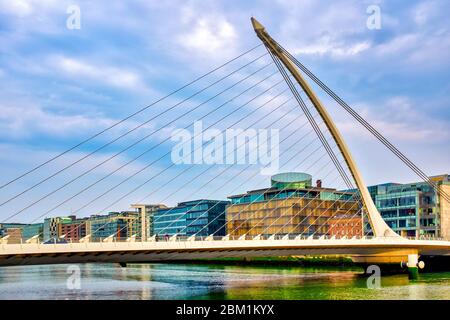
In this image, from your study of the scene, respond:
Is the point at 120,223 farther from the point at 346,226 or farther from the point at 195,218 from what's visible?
the point at 346,226

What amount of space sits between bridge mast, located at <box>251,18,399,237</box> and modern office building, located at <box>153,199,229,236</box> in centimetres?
7478

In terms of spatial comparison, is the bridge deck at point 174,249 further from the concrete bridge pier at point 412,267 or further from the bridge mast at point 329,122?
the bridge mast at point 329,122

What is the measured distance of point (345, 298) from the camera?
34.4 metres

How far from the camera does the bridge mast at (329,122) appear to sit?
44.8 m

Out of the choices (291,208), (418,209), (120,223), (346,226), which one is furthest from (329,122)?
(120,223)

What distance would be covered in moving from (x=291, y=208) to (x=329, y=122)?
5421cm

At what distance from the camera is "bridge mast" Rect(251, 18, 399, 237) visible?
4481 cm

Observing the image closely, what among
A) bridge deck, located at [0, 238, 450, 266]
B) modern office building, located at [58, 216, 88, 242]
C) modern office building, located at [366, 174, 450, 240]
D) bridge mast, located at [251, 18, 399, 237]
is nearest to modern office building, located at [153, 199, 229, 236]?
modern office building, located at [366, 174, 450, 240]

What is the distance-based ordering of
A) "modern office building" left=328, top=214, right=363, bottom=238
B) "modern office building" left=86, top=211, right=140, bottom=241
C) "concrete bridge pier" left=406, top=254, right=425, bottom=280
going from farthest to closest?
"modern office building" left=86, top=211, right=140, bottom=241
"modern office building" left=328, top=214, right=363, bottom=238
"concrete bridge pier" left=406, top=254, right=425, bottom=280

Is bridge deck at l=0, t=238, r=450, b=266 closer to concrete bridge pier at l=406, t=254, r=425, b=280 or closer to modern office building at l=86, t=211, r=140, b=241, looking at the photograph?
concrete bridge pier at l=406, t=254, r=425, b=280

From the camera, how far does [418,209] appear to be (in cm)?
9375

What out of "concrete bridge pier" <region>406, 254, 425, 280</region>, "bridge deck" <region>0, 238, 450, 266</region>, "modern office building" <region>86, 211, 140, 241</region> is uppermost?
"modern office building" <region>86, 211, 140, 241</region>
